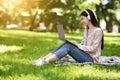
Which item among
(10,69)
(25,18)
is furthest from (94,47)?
(25,18)

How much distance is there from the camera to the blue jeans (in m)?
10.5

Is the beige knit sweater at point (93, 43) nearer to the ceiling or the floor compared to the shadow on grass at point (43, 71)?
nearer to the ceiling

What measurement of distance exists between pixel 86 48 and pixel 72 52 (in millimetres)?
387

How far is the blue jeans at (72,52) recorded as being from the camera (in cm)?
1052

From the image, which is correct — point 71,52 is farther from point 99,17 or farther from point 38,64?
point 99,17

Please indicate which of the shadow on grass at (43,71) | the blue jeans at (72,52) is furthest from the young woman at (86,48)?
the shadow on grass at (43,71)

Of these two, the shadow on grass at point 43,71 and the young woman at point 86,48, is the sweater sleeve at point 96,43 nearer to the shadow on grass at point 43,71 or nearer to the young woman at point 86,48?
the young woman at point 86,48

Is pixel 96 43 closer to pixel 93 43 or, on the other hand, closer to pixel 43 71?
pixel 93 43

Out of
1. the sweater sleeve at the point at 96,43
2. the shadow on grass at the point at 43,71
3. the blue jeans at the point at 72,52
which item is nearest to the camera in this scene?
the shadow on grass at the point at 43,71

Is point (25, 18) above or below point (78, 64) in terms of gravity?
below

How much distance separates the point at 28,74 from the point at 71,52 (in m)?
2.03

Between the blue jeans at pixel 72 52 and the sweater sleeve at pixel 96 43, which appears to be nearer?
the blue jeans at pixel 72 52

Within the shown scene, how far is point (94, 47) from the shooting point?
10.7 metres

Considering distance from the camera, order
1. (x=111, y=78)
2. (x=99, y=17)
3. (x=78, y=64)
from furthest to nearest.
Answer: (x=99, y=17), (x=78, y=64), (x=111, y=78)
